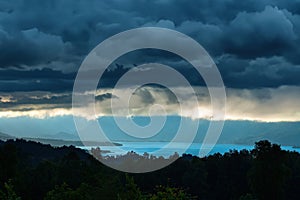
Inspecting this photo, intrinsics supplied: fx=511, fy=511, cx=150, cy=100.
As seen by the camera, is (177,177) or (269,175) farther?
(177,177)

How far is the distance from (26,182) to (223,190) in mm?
51755

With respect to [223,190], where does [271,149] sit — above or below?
above

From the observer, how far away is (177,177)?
142375 millimetres

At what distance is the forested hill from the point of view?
214 ft

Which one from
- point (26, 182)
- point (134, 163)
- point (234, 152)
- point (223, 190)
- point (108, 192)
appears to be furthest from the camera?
point (134, 163)

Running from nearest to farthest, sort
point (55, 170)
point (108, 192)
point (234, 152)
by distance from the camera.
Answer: point (108, 192), point (55, 170), point (234, 152)

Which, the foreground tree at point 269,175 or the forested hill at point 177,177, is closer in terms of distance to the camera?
the forested hill at point 177,177

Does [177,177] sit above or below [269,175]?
below

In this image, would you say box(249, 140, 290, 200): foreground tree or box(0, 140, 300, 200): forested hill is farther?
box(249, 140, 290, 200): foreground tree

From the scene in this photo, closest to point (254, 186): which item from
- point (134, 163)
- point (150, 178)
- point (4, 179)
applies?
point (150, 178)

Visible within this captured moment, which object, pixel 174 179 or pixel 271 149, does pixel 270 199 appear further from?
pixel 174 179

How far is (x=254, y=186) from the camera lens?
101000mm

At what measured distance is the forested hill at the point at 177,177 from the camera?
65.1 metres

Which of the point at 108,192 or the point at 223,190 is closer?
the point at 108,192
